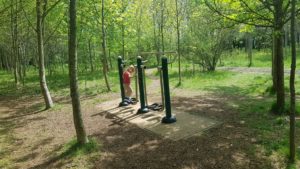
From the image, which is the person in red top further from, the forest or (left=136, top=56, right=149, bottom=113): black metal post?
(left=136, top=56, right=149, bottom=113): black metal post

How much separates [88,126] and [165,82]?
2370 mm

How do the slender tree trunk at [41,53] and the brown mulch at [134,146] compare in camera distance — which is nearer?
the brown mulch at [134,146]

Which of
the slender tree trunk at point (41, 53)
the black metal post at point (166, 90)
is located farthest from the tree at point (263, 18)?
the slender tree trunk at point (41, 53)

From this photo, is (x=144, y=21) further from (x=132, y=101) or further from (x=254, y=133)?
(x=254, y=133)

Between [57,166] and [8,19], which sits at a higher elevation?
[8,19]

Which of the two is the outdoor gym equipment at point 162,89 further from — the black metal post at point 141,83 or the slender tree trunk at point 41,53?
the slender tree trunk at point 41,53

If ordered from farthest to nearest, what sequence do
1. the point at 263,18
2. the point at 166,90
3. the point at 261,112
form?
the point at 261,112
the point at 166,90
the point at 263,18

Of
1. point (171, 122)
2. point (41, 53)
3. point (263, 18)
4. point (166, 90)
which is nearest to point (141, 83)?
point (166, 90)

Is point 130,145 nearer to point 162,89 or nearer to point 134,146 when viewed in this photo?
point 134,146

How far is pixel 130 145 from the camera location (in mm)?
5422

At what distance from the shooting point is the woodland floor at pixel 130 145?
4445 millimetres

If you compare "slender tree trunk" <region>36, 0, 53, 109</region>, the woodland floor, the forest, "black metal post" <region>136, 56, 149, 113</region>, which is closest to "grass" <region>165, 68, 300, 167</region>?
the forest

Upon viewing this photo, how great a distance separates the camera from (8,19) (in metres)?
14.6

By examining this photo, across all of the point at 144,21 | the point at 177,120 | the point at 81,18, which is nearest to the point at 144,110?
the point at 177,120
